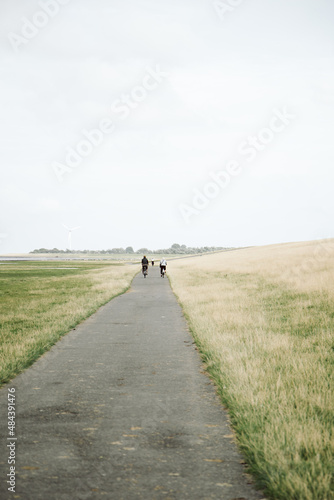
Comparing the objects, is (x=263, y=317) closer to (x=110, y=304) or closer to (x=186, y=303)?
(x=186, y=303)

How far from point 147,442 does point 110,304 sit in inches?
522

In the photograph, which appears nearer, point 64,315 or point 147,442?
point 147,442

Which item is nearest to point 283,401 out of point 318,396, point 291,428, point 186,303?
point 318,396

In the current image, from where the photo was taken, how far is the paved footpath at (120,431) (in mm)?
3305

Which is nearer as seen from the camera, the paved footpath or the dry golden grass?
the paved footpath

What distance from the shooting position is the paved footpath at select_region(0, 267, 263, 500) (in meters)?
3.30

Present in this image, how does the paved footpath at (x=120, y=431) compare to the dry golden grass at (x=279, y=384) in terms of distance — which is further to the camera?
the dry golden grass at (x=279, y=384)

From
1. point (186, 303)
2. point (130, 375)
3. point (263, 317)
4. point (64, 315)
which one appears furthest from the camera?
point (186, 303)

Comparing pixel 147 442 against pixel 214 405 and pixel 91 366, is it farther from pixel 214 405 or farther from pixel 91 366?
pixel 91 366

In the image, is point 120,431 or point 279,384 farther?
point 279,384

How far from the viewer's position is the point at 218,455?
3842 millimetres

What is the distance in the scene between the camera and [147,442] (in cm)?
410

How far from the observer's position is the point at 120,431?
4371 millimetres

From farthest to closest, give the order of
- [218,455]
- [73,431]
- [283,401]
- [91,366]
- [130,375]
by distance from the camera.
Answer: [91,366]
[130,375]
[283,401]
[73,431]
[218,455]
